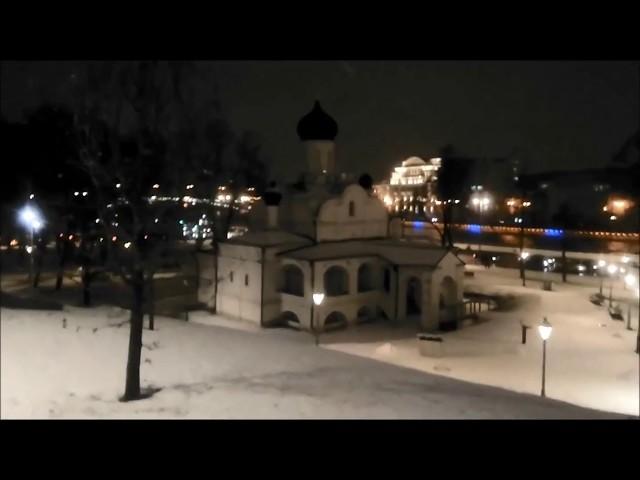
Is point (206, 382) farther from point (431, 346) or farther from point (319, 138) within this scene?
point (319, 138)

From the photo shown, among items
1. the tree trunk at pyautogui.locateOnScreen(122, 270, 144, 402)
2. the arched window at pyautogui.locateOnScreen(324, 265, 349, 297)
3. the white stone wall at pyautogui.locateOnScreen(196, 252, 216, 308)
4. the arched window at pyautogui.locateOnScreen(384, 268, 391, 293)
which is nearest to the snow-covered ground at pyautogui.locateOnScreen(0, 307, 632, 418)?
the tree trunk at pyautogui.locateOnScreen(122, 270, 144, 402)

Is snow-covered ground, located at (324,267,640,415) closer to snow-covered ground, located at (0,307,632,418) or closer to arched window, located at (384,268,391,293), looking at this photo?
arched window, located at (384,268,391,293)

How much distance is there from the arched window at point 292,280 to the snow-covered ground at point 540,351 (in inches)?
109

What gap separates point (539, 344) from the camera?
17.5 m

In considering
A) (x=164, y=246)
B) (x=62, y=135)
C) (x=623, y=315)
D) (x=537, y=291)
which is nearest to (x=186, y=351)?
(x=164, y=246)

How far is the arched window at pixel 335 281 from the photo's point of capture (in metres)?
21.5

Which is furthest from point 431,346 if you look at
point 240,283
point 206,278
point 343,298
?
point 206,278

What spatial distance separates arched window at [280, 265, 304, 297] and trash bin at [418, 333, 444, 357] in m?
5.86

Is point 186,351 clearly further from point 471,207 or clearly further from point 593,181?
point 471,207

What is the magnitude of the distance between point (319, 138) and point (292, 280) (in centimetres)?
595

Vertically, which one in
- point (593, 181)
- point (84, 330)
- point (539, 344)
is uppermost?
point (593, 181)

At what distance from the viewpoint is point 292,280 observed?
2158 cm

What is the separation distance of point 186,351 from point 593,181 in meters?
18.0

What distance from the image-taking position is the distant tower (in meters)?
23.4
